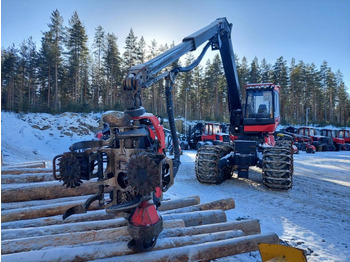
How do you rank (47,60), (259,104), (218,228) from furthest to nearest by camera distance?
(47,60), (259,104), (218,228)

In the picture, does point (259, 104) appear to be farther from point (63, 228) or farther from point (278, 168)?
point (63, 228)

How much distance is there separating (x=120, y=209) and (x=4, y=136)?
2188 centimetres

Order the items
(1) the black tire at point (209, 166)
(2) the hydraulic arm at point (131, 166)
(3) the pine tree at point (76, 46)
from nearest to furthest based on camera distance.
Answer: (2) the hydraulic arm at point (131, 166), (1) the black tire at point (209, 166), (3) the pine tree at point (76, 46)

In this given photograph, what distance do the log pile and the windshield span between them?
5433 millimetres

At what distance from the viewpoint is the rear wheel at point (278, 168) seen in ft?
22.7

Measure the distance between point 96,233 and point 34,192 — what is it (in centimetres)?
233

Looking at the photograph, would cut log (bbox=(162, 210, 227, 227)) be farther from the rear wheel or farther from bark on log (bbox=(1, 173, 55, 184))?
the rear wheel

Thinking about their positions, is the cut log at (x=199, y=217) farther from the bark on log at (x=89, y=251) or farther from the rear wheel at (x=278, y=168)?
the rear wheel at (x=278, y=168)

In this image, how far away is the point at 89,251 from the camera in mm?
2602

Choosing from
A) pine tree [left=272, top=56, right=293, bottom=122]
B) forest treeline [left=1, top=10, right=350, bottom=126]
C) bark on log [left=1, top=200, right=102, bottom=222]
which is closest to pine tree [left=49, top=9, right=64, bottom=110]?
forest treeline [left=1, top=10, right=350, bottom=126]

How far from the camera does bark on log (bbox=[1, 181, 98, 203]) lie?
14.5 feet

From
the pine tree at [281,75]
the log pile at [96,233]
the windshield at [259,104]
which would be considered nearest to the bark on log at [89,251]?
the log pile at [96,233]

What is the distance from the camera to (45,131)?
79.9 feet

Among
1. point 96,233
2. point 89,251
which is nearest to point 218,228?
point 96,233
